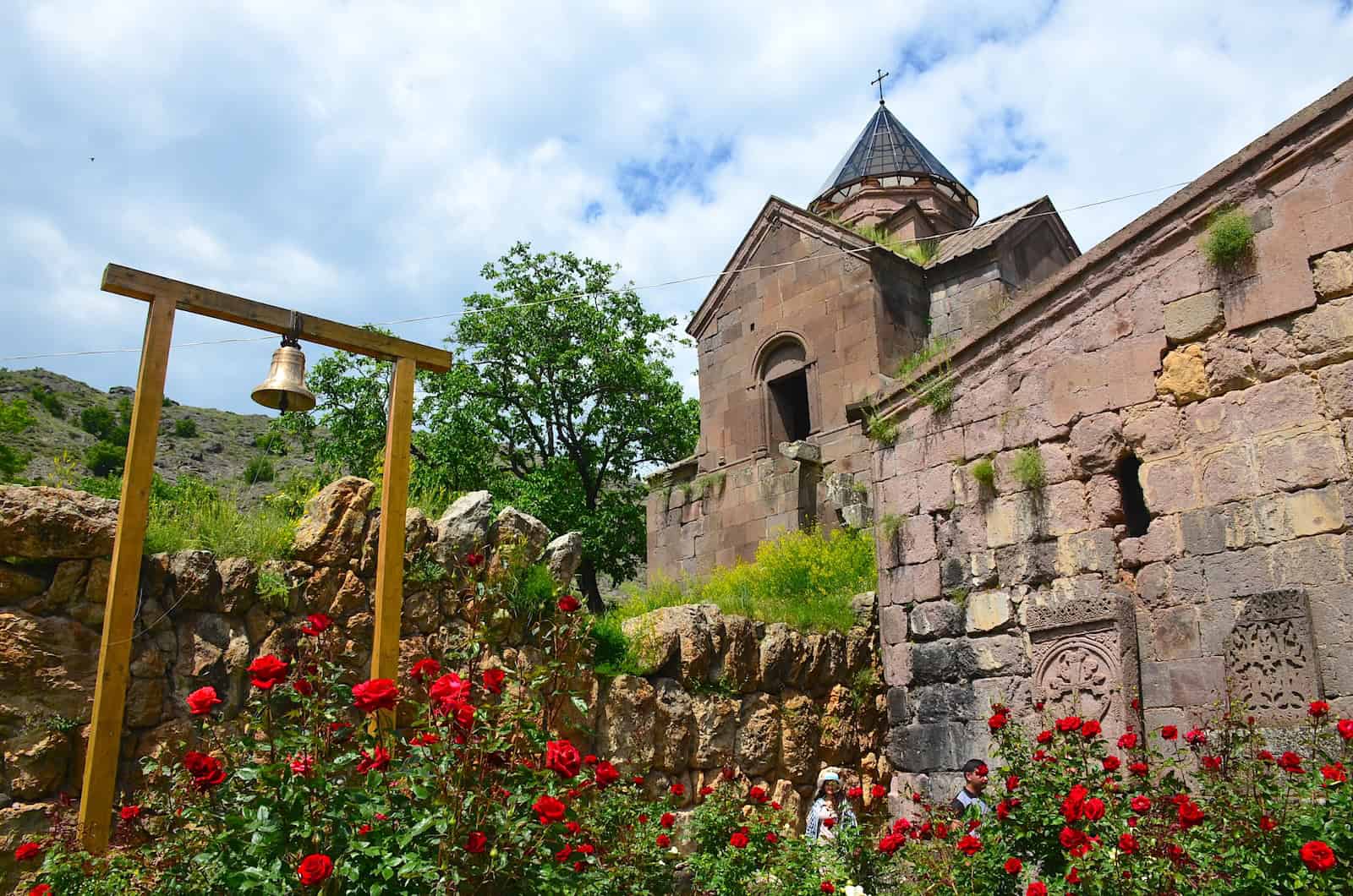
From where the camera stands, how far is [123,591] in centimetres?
470

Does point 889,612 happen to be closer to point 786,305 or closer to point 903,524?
point 903,524

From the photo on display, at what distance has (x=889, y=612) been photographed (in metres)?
8.41

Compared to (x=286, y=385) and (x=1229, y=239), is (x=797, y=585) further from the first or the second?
(x=286, y=385)

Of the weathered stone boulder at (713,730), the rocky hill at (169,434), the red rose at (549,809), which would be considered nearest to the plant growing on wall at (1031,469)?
the weathered stone boulder at (713,730)

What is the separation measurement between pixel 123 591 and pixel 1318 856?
16.5ft

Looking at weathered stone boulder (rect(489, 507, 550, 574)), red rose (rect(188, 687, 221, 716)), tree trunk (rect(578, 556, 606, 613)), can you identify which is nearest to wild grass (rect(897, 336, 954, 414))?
weathered stone boulder (rect(489, 507, 550, 574))

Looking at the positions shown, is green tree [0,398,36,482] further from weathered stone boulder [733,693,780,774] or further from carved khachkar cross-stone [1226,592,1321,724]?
carved khachkar cross-stone [1226,592,1321,724]

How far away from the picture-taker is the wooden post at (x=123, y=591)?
4.39m

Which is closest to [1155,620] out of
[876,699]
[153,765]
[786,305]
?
[876,699]

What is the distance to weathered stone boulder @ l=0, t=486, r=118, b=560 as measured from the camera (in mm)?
Answer: 4891

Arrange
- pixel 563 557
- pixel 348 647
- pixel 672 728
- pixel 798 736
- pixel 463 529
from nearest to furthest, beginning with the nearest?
pixel 348 647
pixel 463 529
pixel 563 557
pixel 672 728
pixel 798 736

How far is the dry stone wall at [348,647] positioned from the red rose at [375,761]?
2186 mm

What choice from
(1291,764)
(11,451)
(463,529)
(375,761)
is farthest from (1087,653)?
(11,451)

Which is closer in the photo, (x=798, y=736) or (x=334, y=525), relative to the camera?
(x=334, y=525)
